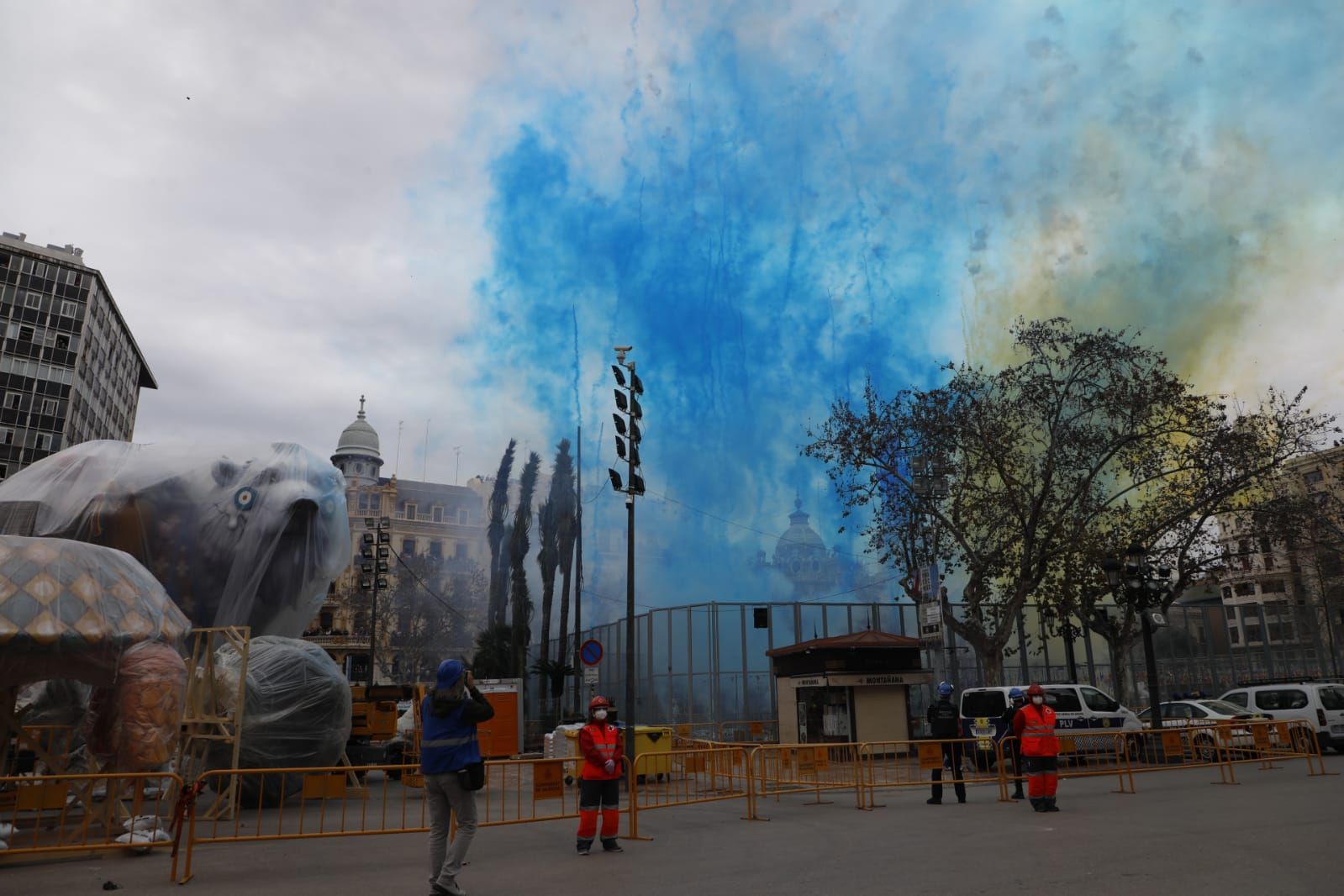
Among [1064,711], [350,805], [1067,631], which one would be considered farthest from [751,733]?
[350,805]

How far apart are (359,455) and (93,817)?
77.5 meters

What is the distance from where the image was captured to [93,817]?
32.2 ft

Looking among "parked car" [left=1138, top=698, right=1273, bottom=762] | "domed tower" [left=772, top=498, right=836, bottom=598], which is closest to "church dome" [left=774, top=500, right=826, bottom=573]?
"domed tower" [left=772, top=498, right=836, bottom=598]

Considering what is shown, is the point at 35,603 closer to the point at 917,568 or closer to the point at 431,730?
the point at 431,730

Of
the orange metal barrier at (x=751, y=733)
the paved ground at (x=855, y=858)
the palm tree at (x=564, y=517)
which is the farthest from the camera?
the palm tree at (x=564, y=517)

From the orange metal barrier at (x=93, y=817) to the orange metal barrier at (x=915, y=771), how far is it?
28.8ft

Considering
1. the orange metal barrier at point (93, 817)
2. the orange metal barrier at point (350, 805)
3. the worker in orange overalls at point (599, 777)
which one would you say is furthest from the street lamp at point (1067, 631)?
the orange metal barrier at point (93, 817)

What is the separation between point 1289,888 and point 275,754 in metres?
13.3

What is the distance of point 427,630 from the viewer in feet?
190

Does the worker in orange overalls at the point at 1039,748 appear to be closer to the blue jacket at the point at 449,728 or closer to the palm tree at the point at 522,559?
the blue jacket at the point at 449,728

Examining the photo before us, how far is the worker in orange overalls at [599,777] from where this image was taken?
29.7ft

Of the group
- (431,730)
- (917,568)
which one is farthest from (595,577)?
(431,730)

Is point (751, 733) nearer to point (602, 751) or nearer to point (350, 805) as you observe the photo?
point (350, 805)

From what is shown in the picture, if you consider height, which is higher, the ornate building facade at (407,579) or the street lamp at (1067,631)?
the ornate building facade at (407,579)
